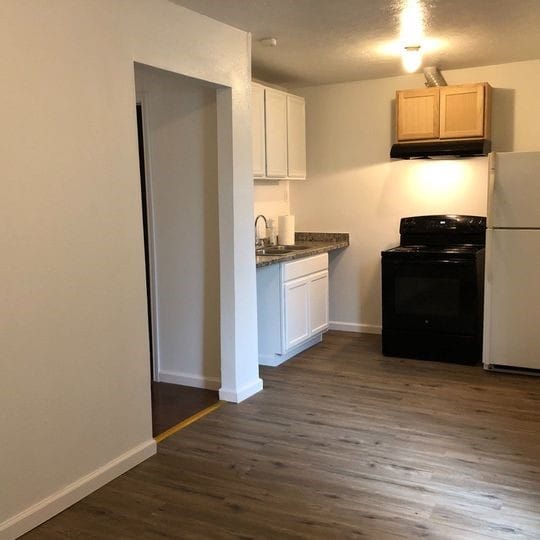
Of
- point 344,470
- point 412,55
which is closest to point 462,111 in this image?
point 412,55

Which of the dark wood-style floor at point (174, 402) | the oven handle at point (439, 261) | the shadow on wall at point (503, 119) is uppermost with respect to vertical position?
the shadow on wall at point (503, 119)

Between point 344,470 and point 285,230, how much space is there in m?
2.76

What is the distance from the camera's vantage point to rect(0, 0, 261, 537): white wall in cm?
237

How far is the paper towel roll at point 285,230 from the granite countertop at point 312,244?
0.69ft

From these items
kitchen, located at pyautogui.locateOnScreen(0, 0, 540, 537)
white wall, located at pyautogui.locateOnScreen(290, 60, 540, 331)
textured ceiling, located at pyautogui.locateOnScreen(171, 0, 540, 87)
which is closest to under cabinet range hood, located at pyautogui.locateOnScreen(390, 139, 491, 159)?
white wall, located at pyautogui.locateOnScreen(290, 60, 540, 331)

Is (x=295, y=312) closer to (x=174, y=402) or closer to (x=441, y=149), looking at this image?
(x=174, y=402)

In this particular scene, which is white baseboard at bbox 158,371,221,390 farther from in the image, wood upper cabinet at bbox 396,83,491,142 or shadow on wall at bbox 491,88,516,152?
shadow on wall at bbox 491,88,516,152

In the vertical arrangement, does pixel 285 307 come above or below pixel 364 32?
below

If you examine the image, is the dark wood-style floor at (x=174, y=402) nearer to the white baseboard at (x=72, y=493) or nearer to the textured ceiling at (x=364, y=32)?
the white baseboard at (x=72, y=493)

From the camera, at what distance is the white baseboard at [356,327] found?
18.8ft

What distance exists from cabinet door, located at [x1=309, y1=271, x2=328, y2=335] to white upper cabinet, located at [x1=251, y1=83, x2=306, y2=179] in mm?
933

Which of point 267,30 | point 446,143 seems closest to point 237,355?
point 267,30

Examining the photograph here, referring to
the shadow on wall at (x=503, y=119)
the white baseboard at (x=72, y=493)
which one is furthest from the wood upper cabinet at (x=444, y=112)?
the white baseboard at (x=72, y=493)

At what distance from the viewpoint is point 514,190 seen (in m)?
4.28
